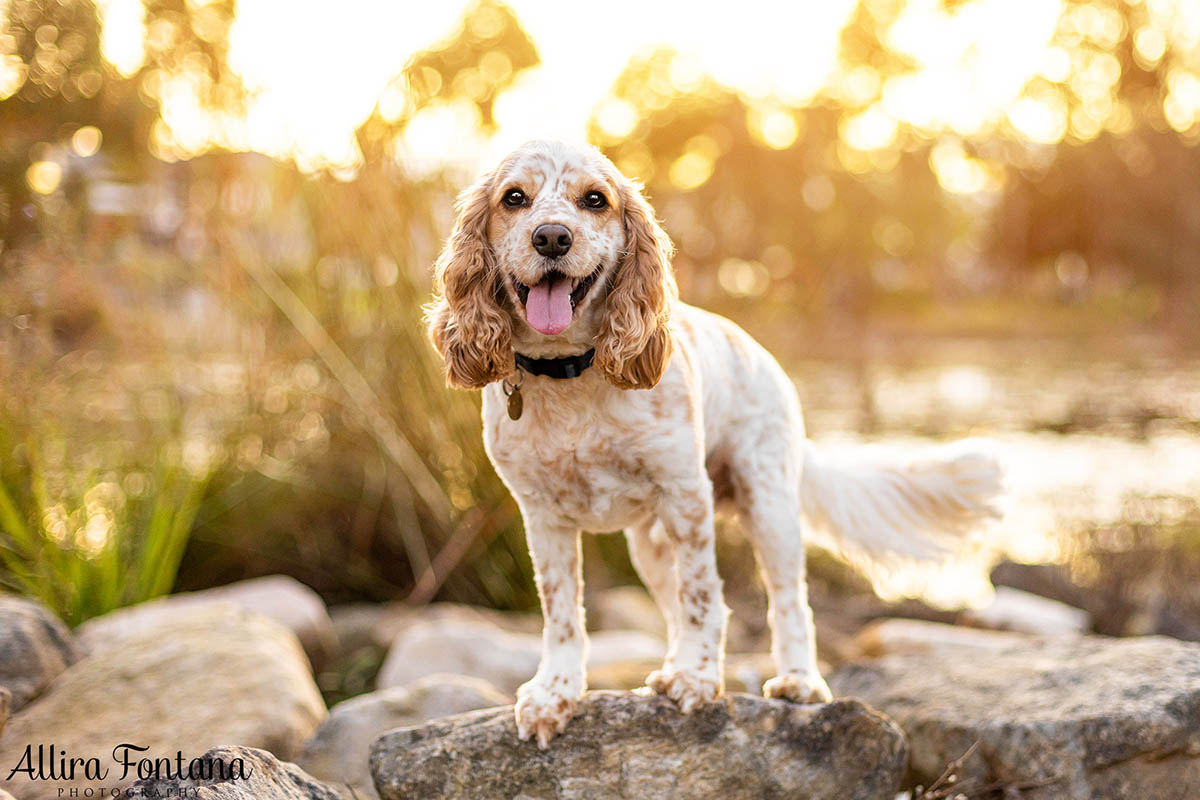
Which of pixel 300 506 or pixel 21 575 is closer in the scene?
pixel 21 575

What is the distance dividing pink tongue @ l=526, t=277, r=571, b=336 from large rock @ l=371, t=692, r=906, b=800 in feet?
4.31

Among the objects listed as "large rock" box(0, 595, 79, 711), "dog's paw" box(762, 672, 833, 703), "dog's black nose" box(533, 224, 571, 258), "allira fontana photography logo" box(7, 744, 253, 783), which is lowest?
"allira fontana photography logo" box(7, 744, 253, 783)

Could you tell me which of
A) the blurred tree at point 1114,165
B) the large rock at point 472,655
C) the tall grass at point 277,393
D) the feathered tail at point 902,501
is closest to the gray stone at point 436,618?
the tall grass at point 277,393

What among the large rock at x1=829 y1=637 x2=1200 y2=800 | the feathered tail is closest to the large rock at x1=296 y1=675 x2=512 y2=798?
the feathered tail

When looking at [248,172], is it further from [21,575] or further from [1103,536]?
[1103,536]

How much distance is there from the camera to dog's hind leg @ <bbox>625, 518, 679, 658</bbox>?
3.77 meters

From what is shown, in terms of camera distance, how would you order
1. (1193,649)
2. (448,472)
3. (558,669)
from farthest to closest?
(448,472) < (1193,649) < (558,669)

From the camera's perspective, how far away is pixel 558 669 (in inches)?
127

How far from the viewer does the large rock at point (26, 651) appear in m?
3.96

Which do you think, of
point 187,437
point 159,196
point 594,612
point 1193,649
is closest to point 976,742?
point 1193,649

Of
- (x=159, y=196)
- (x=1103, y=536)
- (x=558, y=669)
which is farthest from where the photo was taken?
(x=1103, y=536)

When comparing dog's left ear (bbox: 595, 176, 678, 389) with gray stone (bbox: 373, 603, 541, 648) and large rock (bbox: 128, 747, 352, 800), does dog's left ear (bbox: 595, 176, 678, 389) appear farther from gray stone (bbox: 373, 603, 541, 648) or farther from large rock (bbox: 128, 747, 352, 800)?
gray stone (bbox: 373, 603, 541, 648)

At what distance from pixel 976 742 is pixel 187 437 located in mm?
5571

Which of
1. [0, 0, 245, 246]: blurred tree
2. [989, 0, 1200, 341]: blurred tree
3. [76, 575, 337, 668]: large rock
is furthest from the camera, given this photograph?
[989, 0, 1200, 341]: blurred tree
